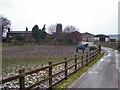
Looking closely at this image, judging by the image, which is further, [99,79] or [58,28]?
[58,28]

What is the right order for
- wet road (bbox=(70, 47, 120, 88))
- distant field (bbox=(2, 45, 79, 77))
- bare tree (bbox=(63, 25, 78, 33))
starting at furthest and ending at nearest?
bare tree (bbox=(63, 25, 78, 33)), distant field (bbox=(2, 45, 79, 77)), wet road (bbox=(70, 47, 120, 88))

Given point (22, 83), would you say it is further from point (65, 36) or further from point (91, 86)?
point (65, 36)

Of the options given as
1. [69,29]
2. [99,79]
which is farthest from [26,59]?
[69,29]

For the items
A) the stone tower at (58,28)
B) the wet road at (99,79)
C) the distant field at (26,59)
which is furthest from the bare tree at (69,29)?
the wet road at (99,79)

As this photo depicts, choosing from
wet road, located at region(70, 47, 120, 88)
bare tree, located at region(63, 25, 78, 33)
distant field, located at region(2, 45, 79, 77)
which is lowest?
distant field, located at region(2, 45, 79, 77)

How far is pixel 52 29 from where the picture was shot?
5448 inches

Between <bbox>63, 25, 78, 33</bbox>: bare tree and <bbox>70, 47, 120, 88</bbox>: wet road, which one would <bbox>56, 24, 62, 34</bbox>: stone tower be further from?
<bbox>70, 47, 120, 88</bbox>: wet road

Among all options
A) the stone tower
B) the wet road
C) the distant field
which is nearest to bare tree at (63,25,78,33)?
the stone tower

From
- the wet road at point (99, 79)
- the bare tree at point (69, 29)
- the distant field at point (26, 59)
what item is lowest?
the distant field at point (26, 59)

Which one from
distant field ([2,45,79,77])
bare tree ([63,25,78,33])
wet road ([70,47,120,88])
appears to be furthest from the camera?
bare tree ([63,25,78,33])

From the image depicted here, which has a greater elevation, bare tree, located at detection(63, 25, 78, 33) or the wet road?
bare tree, located at detection(63, 25, 78, 33)

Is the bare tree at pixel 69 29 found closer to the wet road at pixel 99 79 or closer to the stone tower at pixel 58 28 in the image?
the stone tower at pixel 58 28

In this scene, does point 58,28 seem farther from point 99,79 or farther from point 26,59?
point 99,79

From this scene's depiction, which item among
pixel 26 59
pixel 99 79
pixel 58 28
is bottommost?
pixel 26 59
